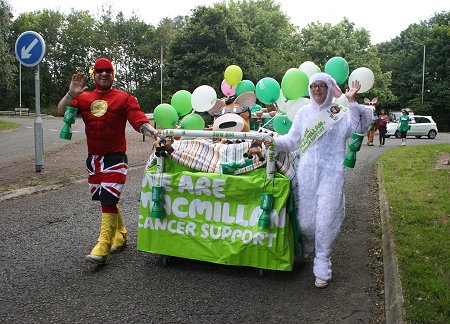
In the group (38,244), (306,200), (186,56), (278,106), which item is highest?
(186,56)

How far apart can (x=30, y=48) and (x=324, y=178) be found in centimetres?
701

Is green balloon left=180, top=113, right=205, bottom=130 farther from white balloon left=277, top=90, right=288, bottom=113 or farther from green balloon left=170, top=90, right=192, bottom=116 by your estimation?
white balloon left=277, top=90, right=288, bottom=113

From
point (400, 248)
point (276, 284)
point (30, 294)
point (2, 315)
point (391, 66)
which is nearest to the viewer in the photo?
point (2, 315)

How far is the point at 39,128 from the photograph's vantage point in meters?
9.61

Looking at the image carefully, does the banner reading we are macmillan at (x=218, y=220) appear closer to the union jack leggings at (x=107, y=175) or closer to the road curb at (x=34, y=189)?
the union jack leggings at (x=107, y=175)

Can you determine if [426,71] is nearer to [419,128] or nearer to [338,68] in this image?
[419,128]

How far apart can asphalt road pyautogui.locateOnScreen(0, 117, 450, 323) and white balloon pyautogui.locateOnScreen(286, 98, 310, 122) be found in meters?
1.58

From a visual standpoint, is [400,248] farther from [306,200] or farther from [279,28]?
[279,28]

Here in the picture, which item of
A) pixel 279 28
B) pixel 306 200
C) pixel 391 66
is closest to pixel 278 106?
pixel 306 200

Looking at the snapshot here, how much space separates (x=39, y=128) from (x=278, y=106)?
5.89 metres

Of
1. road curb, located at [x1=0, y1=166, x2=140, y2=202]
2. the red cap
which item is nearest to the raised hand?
the red cap

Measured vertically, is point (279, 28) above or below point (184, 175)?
above

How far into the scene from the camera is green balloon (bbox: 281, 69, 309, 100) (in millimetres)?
4984

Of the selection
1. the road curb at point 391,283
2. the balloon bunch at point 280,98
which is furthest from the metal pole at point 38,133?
the road curb at point 391,283
